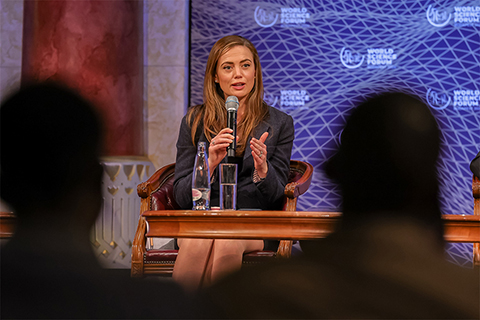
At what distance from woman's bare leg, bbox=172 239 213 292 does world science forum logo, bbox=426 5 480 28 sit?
286 centimetres

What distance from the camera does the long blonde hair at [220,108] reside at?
7.68ft

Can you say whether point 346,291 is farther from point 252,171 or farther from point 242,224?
point 252,171

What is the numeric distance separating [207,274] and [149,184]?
2.21 ft

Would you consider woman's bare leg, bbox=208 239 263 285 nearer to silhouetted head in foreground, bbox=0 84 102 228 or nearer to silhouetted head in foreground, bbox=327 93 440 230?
silhouetted head in foreground, bbox=327 93 440 230

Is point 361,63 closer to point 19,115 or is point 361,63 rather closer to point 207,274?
point 207,274

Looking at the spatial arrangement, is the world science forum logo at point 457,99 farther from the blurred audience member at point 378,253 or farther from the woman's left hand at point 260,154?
the blurred audience member at point 378,253

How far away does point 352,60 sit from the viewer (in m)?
3.83

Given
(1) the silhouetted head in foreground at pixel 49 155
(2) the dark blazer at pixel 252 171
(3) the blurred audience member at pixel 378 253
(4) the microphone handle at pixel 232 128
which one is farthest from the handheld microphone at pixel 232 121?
(1) the silhouetted head in foreground at pixel 49 155

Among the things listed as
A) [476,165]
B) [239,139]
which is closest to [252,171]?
[239,139]

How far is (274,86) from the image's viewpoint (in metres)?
3.93

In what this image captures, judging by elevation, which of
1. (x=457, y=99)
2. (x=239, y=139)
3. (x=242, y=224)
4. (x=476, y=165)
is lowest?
(x=242, y=224)

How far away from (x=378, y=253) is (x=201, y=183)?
1.24 metres

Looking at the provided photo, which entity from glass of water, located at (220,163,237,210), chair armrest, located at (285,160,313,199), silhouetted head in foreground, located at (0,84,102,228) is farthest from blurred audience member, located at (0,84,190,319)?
chair armrest, located at (285,160,313,199)

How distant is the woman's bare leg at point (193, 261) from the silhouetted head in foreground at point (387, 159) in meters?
1.20
